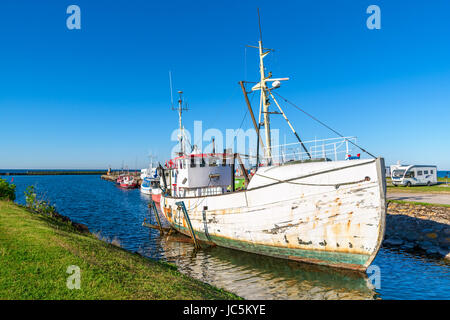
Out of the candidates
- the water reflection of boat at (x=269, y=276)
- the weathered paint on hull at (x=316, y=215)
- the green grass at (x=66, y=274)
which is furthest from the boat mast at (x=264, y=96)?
the green grass at (x=66, y=274)

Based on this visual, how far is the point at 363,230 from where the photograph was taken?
41.0 feet

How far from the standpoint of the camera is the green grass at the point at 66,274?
21.8 feet

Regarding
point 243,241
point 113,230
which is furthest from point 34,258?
point 113,230

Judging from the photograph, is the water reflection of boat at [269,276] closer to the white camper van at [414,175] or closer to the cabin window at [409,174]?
the white camper van at [414,175]

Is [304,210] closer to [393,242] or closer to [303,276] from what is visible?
[303,276]

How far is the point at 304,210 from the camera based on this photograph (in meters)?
13.7

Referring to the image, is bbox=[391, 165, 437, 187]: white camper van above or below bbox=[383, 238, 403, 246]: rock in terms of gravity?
above

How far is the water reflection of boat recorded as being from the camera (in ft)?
36.7

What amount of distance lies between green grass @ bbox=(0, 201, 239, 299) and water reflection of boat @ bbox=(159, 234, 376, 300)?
3.81 metres

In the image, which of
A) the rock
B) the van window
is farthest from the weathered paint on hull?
the van window

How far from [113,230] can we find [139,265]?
17.7m

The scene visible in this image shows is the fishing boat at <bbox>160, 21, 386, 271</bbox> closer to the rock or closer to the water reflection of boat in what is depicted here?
the water reflection of boat

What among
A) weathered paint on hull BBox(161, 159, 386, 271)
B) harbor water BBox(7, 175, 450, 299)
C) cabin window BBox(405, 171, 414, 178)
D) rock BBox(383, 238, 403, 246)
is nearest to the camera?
harbor water BBox(7, 175, 450, 299)
